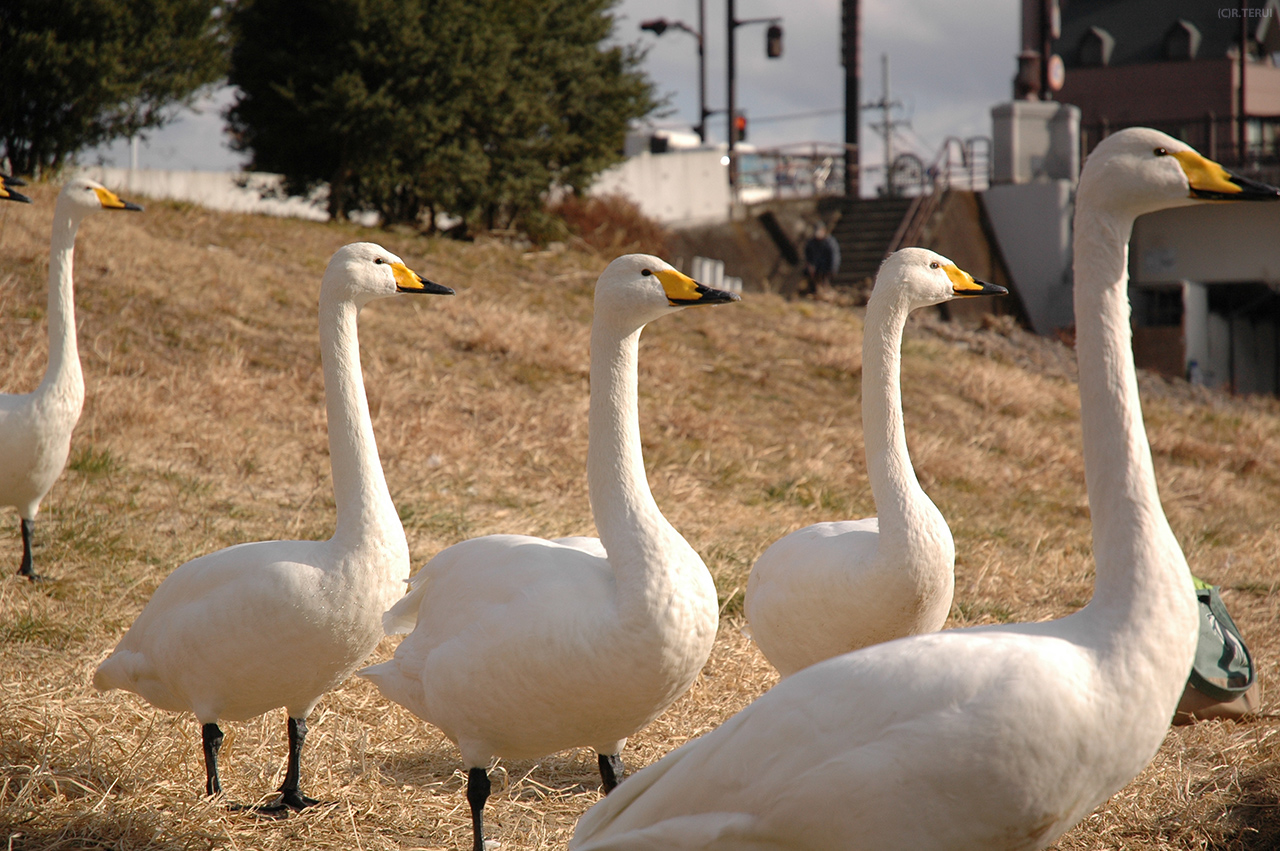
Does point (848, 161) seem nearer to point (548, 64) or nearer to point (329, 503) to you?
point (548, 64)

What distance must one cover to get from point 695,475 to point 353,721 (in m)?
4.81

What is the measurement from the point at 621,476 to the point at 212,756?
1.71 meters

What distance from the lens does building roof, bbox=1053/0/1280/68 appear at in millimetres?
40156

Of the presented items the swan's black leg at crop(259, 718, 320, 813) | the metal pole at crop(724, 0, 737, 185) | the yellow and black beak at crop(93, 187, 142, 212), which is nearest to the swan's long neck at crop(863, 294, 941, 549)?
the swan's black leg at crop(259, 718, 320, 813)

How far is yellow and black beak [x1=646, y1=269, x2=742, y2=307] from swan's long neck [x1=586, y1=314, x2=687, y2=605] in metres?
0.18

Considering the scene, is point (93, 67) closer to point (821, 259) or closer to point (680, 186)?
point (821, 259)

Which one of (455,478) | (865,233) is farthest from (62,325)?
(865,233)

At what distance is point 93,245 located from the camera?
39.9 feet

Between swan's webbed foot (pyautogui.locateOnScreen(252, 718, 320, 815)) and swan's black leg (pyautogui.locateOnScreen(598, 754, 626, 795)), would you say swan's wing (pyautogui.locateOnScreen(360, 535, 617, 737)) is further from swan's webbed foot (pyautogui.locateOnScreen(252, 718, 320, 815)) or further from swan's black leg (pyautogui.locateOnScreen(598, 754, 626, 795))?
swan's black leg (pyautogui.locateOnScreen(598, 754, 626, 795))

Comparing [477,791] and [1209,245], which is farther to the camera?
[1209,245]

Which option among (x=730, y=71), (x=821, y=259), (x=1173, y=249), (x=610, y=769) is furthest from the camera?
(x=730, y=71)

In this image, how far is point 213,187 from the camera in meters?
17.9

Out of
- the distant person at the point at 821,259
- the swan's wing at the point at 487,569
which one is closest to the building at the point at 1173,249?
the distant person at the point at 821,259

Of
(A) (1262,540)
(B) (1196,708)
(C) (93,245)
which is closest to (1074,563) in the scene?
(A) (1262,540)
